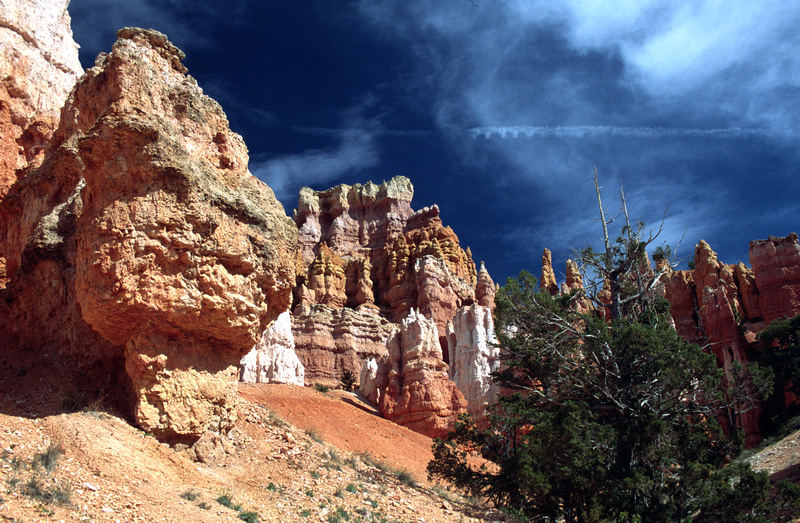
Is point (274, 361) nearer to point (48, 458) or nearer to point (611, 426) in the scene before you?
point (611, 426)

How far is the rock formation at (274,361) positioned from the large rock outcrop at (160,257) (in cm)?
2030

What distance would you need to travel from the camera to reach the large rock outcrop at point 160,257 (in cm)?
1010

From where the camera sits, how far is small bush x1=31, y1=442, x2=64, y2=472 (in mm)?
7887

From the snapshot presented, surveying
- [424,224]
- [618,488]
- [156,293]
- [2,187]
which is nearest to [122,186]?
[156,293]

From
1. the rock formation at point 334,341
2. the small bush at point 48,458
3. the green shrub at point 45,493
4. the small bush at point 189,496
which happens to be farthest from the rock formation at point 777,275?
the green shrub at point 45,493

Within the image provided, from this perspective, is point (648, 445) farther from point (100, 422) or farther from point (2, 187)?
point (2, 187)

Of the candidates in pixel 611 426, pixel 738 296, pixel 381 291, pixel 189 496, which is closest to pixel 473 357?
pixel 611 426

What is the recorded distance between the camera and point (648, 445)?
1274cm

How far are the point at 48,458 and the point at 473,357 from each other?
30.2 meters

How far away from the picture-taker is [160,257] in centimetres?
1020

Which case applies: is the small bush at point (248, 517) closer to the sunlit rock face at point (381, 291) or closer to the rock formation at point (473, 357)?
the sunlit rock face at point (381, 291)

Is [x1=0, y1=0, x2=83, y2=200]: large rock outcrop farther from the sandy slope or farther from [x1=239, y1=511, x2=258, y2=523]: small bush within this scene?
[x1=239, y1=511, x2=258, y2=523]: small bush

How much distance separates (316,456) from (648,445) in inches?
283

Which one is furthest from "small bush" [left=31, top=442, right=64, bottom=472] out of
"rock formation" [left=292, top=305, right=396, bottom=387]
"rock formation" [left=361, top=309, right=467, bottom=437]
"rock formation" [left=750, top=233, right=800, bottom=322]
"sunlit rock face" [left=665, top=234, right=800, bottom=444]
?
"rock formation" [left=750, top=233, right=800, bottom=322]
